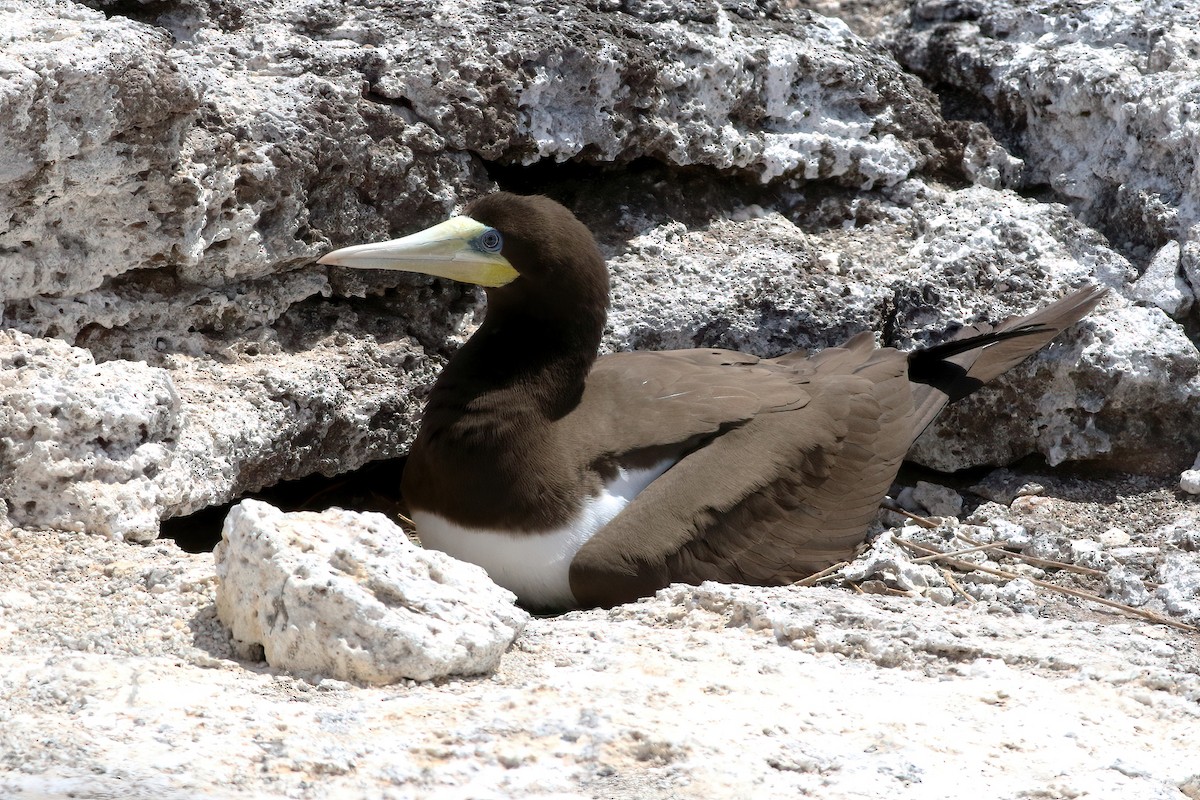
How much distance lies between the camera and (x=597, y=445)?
3.90 metres

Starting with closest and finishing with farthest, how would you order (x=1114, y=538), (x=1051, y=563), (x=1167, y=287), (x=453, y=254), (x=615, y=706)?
(x=615, y=706)
(x=453, y=254)
(x=1051, y=563)
(x=1114, y=538)
(x=1167, y=287)

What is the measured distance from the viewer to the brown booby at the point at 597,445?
376cm

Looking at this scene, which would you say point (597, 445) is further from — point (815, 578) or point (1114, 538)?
point (1114, 538)

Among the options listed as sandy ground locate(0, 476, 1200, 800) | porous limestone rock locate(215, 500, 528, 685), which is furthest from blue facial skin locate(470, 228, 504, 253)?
porous limestone rock locate(215, 500, 528, 685)

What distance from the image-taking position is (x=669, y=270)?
4891 mm

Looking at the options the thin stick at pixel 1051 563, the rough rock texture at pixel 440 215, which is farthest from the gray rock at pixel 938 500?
the thin stick at pixel 1051 563

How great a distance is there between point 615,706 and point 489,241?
182 centimetres

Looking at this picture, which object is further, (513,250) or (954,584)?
(513,250)

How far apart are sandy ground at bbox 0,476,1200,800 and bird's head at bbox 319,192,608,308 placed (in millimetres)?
1108

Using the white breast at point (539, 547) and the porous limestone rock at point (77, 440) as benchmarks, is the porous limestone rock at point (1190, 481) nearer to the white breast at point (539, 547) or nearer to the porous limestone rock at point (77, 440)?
the white breast at point (539, 547)

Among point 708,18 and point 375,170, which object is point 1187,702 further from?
point 708,18

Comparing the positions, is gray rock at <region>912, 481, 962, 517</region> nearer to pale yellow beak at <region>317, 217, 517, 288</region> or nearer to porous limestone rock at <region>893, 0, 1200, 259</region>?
porous limestone rock at <region>893, 0, 1200, 259</region>

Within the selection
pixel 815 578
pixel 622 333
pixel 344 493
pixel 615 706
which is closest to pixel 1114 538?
pixel 815 578

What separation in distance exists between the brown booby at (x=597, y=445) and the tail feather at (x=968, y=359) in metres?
0.21
